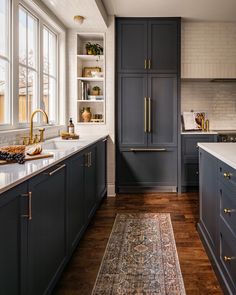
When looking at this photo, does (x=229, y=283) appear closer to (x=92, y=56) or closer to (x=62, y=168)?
(x=62, y=168)

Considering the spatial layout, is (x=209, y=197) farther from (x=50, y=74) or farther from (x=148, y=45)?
(x=148, y=45)

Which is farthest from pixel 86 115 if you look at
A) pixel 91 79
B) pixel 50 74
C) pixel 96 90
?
pixel 50 74

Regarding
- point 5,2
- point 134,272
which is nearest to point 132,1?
point 5,2

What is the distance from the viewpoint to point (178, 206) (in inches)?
173

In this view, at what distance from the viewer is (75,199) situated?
274 centimetres

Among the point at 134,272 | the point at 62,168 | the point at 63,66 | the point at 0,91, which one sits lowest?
the point at 134,272

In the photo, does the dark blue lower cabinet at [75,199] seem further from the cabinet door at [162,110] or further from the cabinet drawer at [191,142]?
the cabinet drawer at [191,142]

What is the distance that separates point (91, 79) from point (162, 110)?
3.83 ft

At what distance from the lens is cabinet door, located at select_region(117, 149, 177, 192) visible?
5.12m

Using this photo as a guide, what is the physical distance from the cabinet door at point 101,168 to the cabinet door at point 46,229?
1818 mm

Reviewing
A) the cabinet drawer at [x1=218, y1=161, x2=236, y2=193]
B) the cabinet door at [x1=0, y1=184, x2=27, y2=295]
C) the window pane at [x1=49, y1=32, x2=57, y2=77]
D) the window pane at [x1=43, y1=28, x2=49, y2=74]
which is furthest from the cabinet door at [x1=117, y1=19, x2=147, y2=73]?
the cabinet door at [x1=0, y1=184, x2=27, y2=295]

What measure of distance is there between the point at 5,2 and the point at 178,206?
10.1ft

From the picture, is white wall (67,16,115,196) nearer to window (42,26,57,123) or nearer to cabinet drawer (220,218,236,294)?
window (42,26,57,123)

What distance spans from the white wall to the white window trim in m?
0.14
